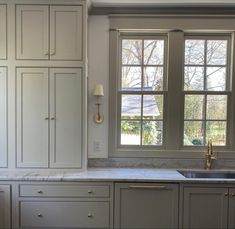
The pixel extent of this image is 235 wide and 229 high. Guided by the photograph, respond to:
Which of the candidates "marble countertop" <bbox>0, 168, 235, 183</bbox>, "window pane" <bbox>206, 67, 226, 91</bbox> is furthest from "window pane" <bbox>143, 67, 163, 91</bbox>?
"marble countertop" <bbox>0, 168, 235, 183</bbox>

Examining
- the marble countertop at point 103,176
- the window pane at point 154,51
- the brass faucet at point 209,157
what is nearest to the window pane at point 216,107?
the brass faucet at point 209,157

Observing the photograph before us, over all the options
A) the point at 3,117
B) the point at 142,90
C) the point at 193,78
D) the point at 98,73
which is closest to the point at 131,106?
the point at 142,90

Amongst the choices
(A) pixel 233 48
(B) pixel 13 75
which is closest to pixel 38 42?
(B) pixel 13 75

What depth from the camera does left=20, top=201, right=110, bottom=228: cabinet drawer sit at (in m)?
2.99

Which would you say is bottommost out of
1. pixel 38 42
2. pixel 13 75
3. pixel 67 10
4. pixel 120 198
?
pixel 120 198

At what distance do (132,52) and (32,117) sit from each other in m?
1.37

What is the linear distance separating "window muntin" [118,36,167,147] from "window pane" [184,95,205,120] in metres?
0.29

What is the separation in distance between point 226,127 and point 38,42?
91.5 inches

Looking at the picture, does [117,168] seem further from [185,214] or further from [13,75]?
[13,75]

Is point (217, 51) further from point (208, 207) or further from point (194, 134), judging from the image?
point (208, 207)

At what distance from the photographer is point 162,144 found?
359 cm

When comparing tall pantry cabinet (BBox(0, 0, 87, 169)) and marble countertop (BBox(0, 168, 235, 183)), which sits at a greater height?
tall pantry cabinet (BBox(0, 0, 87, 169))

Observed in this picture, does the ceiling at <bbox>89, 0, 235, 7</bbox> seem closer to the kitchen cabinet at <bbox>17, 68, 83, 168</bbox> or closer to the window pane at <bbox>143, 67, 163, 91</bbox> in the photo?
the window pane at <bbox>143, 67, 163, 91</bbox>

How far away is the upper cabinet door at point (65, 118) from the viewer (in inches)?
124
